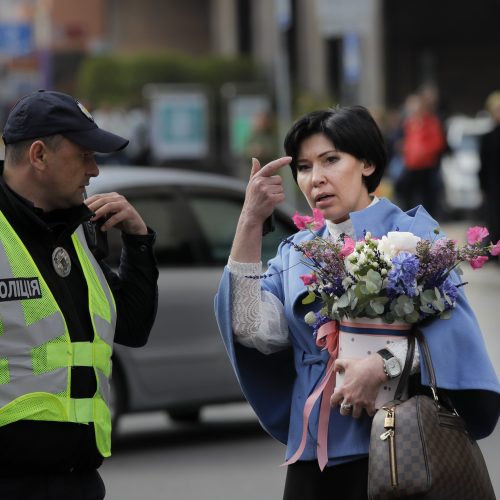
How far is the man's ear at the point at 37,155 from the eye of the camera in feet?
12.3

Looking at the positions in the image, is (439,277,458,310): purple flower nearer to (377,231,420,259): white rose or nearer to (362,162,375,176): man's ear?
(377,231,420,259): white rose

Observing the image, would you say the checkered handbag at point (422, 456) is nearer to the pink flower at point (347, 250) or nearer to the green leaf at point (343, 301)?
the green leaf at point (343, 301)

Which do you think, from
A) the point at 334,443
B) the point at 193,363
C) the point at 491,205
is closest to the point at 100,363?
the point at 334,443

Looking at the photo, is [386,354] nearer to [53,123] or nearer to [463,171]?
[53,123]

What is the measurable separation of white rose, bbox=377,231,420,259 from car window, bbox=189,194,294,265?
5.13 m

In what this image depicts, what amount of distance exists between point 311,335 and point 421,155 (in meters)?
15.7

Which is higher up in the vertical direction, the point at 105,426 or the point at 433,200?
the point at 105,426

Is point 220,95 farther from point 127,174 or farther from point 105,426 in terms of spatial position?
point 105,426

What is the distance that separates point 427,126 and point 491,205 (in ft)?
7.31

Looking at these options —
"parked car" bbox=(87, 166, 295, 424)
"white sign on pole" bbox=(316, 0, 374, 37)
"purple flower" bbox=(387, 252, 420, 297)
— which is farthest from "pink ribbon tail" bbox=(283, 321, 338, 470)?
"white sign on pole" bbox=(316, 0, 374, 37)

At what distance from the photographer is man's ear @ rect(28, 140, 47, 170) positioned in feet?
12.3

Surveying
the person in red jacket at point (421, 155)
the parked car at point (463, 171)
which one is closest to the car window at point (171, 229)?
the person in red jacket at point (421, 155)

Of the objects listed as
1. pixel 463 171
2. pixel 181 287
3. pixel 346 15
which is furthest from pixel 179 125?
pixel 181 287

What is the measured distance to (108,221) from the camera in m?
4.04
